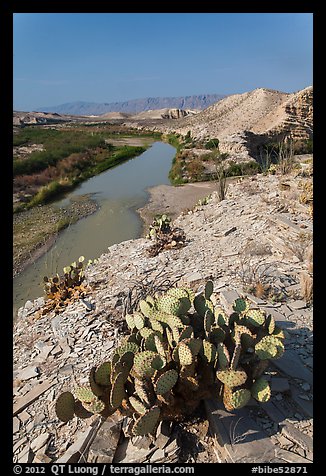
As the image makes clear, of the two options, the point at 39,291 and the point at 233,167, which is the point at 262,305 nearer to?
the point at 39,291

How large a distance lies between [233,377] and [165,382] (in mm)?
462

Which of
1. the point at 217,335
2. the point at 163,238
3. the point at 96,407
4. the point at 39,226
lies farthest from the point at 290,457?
the point at 39,226

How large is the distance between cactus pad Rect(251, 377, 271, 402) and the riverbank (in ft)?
23.0

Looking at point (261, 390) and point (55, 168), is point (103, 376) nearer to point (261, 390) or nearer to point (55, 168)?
point (261, 390)

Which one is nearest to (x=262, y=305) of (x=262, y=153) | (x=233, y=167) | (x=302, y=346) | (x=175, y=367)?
(x=302, y=346)

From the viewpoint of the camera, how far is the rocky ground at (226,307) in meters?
2.39

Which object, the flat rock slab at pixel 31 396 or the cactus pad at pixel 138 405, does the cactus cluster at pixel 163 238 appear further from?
the cactus pad at pixel 138 405

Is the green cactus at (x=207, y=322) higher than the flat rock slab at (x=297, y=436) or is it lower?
higher

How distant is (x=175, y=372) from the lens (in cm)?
231

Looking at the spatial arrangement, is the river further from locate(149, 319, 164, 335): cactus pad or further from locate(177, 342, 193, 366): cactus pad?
locate(177, 342, 193, 366): cactus pad

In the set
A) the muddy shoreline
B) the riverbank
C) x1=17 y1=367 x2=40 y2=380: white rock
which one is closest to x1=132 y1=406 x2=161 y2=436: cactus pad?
x1=17 y1=367 x2=40 y2=380: white rock

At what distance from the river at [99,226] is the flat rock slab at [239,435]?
4.30 metres

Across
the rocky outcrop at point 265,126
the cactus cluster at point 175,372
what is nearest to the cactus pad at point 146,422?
the cactus cluster at point 175,372
